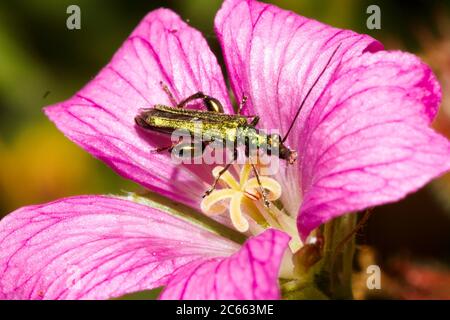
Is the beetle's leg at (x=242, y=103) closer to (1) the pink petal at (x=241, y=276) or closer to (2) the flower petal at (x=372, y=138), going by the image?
(2) the flower petal at (x=372, y=138)

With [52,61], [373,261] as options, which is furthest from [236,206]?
[52,61]

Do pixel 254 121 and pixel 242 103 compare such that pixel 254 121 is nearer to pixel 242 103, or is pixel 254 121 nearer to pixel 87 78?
pixel 242 103

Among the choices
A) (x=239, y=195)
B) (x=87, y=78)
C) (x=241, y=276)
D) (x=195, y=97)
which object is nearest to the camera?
(x=241, y=276)

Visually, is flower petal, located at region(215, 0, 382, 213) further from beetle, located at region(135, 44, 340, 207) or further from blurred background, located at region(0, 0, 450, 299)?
blurred background, located at region(0, 0, 450, 299)

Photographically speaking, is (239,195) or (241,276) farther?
(239,195)

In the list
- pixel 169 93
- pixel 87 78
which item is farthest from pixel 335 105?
pixel 87 78
